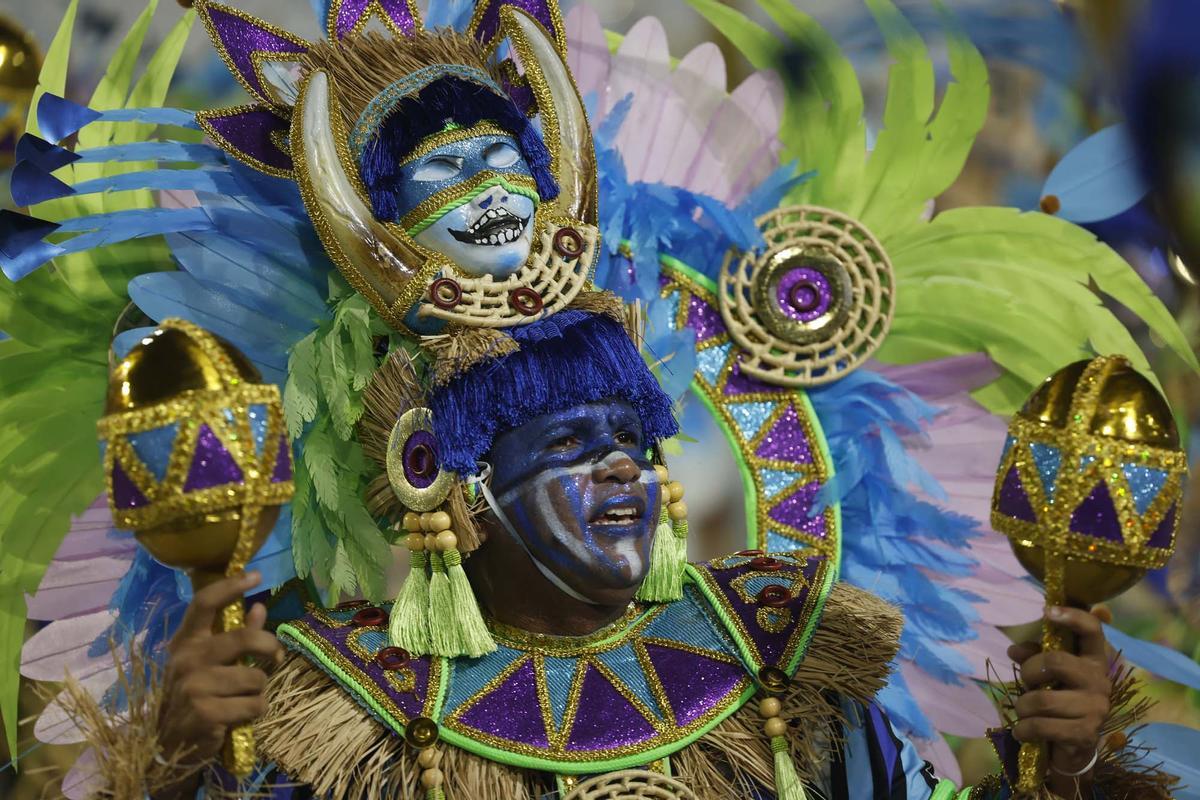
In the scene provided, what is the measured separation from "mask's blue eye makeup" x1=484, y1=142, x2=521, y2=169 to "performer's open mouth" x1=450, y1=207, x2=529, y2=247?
0.33 feet

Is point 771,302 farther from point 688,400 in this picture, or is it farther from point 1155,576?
point 1155,576

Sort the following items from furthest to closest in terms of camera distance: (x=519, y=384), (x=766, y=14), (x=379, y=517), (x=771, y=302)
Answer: (x=766, y=14) < (x=771, y=302) < (x=379, y=517) < (x=519, y=384)

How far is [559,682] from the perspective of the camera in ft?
8.42

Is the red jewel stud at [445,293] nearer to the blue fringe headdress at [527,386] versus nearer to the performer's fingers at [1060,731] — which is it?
the blue fringe headdress at [527,386]

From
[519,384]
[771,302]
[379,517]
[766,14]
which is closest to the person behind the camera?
[519,384]

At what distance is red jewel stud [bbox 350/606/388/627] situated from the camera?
102 inches

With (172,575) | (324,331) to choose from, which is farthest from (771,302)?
(172,575)

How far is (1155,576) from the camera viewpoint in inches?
132

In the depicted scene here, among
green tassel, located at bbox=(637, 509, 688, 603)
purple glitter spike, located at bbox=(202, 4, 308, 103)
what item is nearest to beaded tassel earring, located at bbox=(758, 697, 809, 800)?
green tassel, located at bbox=(637, 509, 688, 603)

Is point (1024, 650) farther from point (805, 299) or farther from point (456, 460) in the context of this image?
point (805, 299)

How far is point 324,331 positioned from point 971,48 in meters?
1.70

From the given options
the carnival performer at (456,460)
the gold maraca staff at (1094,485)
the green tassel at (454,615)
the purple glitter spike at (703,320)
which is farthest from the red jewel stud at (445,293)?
the gold maraca staff at (1094,485)

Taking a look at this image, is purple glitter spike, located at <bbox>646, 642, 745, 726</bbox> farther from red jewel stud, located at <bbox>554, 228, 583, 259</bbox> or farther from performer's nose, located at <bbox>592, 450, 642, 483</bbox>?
red jewel stud, located at <bbox>554, 228, 583, 259</bbox>

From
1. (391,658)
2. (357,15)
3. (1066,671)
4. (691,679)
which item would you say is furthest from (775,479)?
(357,15)
